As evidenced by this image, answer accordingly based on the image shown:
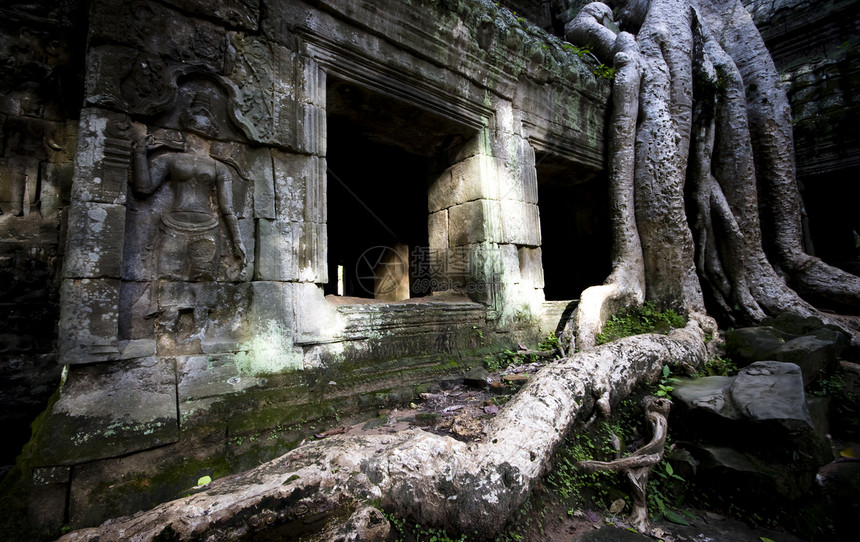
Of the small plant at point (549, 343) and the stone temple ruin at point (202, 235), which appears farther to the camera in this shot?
the small plant at point (549, 343)

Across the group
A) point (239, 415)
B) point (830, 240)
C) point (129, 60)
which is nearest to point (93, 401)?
Result: point (239, 415)

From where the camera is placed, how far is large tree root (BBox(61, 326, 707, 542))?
4.82 ft

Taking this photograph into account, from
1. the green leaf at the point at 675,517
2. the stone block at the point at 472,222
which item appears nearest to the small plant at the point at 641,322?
the stone block at the point at 472,222

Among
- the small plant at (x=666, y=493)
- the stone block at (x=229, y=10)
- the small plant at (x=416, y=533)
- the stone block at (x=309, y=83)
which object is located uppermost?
the stone block at (x=229, y=10)

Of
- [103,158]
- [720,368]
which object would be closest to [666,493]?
[720,368]

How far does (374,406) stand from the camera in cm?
277

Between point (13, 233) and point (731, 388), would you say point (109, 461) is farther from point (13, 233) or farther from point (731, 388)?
point (731, 388)

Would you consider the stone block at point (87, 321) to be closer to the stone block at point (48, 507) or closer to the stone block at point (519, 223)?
the stone block at point (48, 507)

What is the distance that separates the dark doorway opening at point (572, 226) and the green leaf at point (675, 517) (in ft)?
12.0

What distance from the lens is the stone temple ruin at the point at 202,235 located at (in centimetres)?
199

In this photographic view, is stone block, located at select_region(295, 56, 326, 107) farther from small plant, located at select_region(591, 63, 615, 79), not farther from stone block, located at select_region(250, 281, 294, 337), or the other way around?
small plant, located at select_region(591, 63, 615, 79)

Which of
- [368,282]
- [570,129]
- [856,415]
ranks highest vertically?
[570,129]

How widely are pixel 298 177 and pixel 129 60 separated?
115 centimetres

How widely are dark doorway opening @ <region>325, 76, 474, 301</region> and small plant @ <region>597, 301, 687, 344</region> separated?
6.97 feet
